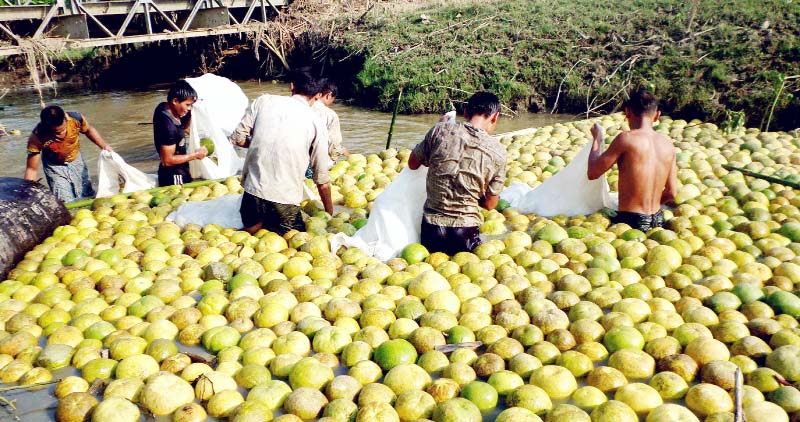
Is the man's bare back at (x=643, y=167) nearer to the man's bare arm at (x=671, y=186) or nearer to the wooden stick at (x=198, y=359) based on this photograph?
the man's bare arm at (x=671, y=186)

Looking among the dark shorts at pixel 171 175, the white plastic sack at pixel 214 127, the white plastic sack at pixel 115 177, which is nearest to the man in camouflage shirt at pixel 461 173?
the white plastic sack at pixel 214 127

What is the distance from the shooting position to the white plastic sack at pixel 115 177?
6.90 meters

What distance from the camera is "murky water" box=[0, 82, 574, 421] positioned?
10992 mm

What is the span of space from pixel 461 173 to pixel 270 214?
1.79 metres

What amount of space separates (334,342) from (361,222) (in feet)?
7.41

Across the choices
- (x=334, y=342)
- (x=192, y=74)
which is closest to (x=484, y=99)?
(x=334, y=342)

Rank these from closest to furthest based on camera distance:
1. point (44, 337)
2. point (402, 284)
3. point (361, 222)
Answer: point (44, 337) < point (402, 284) < point (361, 222)

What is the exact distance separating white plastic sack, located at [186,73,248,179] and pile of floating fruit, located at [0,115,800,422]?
4.88 ft

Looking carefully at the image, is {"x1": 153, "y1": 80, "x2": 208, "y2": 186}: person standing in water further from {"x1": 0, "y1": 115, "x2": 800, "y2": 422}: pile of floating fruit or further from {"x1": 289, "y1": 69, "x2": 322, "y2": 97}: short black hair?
{"x1": 289, "y1": 69, "x2": 322, "y2": 97}: short black hair

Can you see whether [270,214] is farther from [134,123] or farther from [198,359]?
[134,123]

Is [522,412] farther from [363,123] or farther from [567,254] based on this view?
[363,123]

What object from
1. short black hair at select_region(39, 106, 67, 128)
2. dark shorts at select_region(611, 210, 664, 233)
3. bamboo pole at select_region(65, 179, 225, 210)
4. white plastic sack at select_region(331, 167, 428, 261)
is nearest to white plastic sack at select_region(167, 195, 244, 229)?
bamboo pole at select_region(65, 179, 225, 210)

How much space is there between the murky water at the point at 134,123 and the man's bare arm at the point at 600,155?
5.56 m

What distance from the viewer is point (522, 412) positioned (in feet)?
9.62
